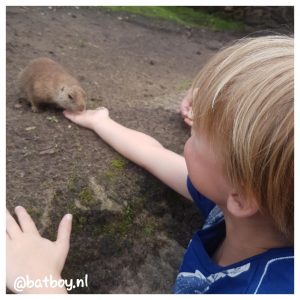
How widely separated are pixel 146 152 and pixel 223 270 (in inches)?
29.4

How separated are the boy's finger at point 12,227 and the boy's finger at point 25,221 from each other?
1.0 inches

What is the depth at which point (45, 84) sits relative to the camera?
321cm

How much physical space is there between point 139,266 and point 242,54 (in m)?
1.14

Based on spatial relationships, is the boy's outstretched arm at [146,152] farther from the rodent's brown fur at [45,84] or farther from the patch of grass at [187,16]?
the patch of grass at [187,16]

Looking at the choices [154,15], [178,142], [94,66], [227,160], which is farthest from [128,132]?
[154,15]

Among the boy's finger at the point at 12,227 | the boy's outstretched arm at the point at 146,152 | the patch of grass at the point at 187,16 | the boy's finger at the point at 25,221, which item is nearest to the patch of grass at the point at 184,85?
the boy's outstretched arm at the point at 146,152

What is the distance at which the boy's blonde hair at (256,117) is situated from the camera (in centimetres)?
126

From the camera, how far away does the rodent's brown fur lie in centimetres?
294

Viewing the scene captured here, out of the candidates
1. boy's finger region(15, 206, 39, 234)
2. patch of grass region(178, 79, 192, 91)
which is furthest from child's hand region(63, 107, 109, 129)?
patch of grass region(178, 79, 192, 91)

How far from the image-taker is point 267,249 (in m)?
1.57

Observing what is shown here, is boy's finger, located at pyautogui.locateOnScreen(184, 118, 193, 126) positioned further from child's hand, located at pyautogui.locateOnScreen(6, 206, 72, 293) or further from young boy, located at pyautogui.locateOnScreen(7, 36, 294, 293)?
child's hand, located at pyautogui.locateOnScreen(6, 206, 72, 293)

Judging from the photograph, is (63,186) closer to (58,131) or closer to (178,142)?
(58,131)

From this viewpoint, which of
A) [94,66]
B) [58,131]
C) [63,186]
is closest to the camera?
[63,186]

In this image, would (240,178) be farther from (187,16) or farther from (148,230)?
(187,16)
